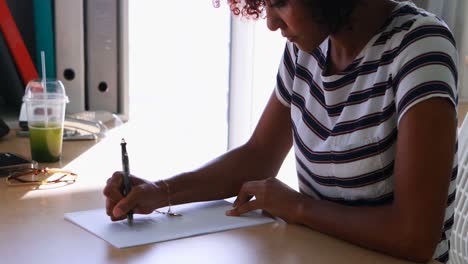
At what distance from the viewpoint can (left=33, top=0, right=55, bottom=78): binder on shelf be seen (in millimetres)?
1784

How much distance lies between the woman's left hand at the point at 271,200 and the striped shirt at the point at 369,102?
0.39 ft

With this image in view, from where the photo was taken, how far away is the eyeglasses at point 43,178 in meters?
1.26

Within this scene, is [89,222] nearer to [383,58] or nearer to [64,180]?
[64,180]

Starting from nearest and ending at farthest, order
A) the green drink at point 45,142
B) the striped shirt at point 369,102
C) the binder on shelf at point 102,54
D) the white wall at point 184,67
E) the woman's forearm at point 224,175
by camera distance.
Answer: the striped shirt at point 369,102 → the woman's forearm at point 224,175 → the green drink at point 45,142 → the binder on shelf at point 102,54 → the white wall at point 184,67

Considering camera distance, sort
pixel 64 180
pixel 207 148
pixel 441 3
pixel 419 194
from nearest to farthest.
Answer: pixel 419 194
pixel 64 180
pixel 441 3
pixel 207 148

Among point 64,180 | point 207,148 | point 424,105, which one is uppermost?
point 424,105

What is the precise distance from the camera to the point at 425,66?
0.99 metres

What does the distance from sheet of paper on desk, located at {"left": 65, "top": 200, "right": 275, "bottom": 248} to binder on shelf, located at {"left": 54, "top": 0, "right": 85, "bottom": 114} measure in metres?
0.82

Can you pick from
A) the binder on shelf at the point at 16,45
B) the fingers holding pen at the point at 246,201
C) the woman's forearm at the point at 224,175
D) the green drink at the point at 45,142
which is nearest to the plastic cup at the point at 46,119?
the green drink at the point at 45,142

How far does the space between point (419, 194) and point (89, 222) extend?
1.65 ft

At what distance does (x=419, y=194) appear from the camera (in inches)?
37.6

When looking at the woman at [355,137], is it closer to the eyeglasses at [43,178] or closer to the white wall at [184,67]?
the eyeglasses at [43,178]

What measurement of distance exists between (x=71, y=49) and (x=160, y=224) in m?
0.93

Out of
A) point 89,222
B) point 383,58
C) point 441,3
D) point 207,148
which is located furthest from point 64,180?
point 441,3
